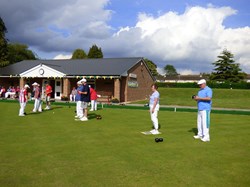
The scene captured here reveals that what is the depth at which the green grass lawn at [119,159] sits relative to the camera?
5.00 metres

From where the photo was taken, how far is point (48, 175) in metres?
5.18

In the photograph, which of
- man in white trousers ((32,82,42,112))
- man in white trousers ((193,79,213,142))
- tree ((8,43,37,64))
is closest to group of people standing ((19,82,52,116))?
man in white trousers ((32,82,42,112))

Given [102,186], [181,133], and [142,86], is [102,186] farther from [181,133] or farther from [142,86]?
[142,86]

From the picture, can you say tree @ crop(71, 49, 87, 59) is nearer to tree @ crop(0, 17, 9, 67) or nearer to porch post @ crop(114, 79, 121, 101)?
tree @ crop(0, 17, 9, 67)

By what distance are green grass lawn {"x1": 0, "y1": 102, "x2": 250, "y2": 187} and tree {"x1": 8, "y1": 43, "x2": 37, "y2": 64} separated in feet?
171

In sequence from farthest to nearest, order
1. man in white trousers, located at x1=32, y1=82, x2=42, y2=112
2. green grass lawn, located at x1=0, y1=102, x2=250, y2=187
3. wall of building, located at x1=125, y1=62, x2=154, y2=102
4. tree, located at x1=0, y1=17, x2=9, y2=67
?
1. tree, located at x1=0, y1=17, x2=9, y2=67
2. wall of building, located at x1=125, y1=62, x2=154, y2=102
3. man in white trousers, located at x1=32, y1=82, x2=42, y2=112
4. green grass lawn, located at x1=0, y1=102, x2=250, y2=187

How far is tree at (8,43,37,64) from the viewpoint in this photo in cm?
5766

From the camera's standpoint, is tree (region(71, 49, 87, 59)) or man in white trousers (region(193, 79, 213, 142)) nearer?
man in white trousers (region(193, 79, 213, 142))

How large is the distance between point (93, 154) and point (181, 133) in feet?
14.1

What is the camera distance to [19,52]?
61.7 metres

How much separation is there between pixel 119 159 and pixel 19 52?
61.2m

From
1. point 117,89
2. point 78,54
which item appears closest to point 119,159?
point 117,89

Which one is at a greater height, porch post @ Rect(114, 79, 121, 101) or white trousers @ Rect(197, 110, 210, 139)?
porch post @ Rect(114, 79, 121, 101)

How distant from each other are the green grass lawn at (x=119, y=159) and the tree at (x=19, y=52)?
5226cm
